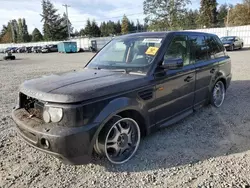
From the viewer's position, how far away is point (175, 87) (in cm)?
359

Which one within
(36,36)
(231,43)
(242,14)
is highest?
(242,14)

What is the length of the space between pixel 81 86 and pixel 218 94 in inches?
150

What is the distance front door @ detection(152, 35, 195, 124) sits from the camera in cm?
333

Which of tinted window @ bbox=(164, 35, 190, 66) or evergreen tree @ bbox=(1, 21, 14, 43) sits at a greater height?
evergreen tree @ bbox=(1, 21, 14, 43)

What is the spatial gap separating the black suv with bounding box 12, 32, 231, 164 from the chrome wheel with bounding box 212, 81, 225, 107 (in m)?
0.46

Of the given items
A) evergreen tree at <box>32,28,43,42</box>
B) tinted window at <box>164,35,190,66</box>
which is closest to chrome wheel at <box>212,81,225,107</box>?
tinted window at <box>164,35,190,66</box>

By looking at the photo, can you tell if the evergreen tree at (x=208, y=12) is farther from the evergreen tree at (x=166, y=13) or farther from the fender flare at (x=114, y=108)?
the fender flare at (x=114, y=108)

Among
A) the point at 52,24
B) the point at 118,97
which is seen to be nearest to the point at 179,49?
the point at 118,97

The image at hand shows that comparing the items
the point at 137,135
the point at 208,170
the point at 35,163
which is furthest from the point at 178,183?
the point at 35,163

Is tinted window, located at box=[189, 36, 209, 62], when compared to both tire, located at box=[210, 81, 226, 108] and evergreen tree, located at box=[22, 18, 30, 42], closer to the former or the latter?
tire, located at box=[210, 81, 226, 108]

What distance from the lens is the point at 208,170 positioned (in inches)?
109

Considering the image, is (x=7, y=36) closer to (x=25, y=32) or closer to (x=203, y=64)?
(x=25, y=32)

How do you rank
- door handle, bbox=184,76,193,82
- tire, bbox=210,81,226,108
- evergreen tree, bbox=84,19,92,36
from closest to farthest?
door handle, bbox=184,76,193,82 → tire, bbox=210,81,226,108 → evergreen tree, bbox=84,19,92,36

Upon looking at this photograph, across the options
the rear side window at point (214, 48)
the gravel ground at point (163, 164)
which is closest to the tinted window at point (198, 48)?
the rear side window at point (214, 48)
